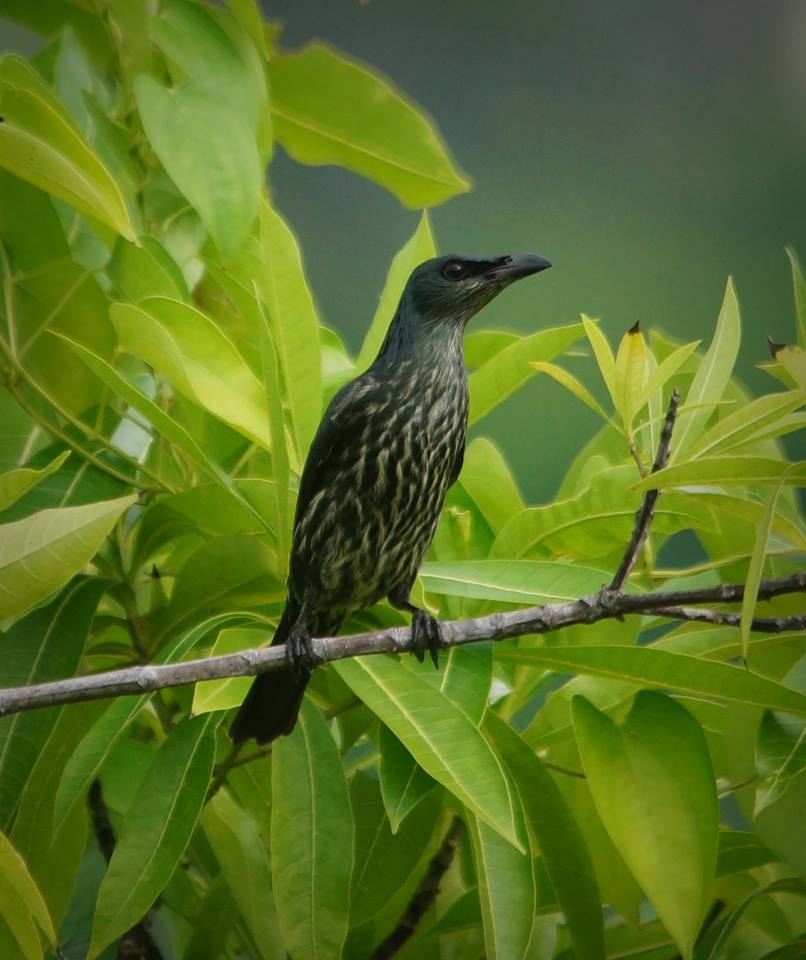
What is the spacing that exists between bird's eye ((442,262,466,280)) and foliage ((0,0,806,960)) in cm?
16

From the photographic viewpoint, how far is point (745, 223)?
433 cm

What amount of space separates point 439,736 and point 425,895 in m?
0.46

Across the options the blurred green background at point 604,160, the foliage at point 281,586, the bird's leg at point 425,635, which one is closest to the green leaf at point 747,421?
the foliage at point 281,586

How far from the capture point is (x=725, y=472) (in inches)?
45.3

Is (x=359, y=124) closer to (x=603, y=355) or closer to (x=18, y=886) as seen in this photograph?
(x=603, y=355)

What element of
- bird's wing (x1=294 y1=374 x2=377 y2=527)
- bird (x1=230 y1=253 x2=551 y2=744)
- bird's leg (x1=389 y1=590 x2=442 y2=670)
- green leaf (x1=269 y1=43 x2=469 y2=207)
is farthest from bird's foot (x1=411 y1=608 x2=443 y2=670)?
green leaf (x1=269 y1=43 x2=469 y2=207)

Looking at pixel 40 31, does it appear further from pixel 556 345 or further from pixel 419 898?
pixel 419 898

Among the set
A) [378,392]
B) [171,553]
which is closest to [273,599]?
[171,553]

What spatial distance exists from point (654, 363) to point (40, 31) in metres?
1.14

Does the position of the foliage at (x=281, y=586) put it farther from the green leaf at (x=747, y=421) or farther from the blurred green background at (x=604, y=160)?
the blurred green background at (x=604, y=160)

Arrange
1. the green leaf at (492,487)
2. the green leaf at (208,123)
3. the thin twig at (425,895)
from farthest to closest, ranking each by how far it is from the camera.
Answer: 1. the green leaf at (492,487)
2. the thin twig at (425,895)
3. the green leaf at (208,123)

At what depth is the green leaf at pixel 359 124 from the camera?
1.72m

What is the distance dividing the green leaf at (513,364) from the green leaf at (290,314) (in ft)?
0.89

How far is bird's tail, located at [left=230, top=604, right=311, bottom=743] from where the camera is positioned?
1506mm
